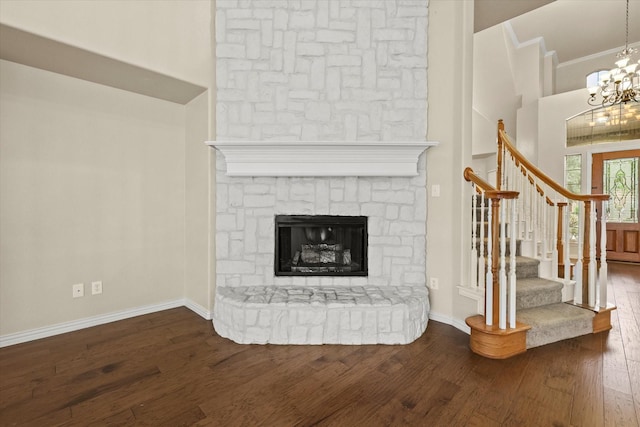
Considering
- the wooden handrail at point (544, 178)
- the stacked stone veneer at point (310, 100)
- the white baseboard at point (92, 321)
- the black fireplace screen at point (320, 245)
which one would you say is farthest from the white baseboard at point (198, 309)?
the wooden handrail at point (544, 178)

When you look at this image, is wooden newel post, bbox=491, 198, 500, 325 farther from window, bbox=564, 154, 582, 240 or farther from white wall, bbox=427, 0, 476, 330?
window, bbox=564, 154, 582, 240

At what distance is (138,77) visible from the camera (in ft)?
8.83

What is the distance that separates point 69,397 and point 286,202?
6.45ft

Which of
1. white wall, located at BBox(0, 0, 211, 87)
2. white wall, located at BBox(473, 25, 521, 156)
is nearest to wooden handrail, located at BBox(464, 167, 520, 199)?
white wall, located at BBox(0, 0, 211, 87)

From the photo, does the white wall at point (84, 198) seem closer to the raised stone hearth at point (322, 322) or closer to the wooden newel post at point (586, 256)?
the raised stone hearth at point (322, 322)

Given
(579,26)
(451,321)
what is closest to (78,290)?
(451,321)

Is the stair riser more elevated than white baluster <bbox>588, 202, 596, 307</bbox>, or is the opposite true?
white baluster <bbox>588, 202, 596, 307</bbox>

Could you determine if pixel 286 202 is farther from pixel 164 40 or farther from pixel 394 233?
pixel 164 40

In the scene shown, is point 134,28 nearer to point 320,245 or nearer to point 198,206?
point 198,206

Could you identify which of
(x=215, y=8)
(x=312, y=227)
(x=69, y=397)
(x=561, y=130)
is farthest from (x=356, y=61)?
(x=561, y=130)

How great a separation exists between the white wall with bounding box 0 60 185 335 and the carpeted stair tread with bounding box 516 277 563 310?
3.27 meters

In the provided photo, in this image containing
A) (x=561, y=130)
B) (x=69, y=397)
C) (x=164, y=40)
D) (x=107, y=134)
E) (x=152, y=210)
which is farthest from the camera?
(x=561, y=130)

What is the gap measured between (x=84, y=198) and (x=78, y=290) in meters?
0.80

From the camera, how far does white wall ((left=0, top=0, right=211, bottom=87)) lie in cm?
209
